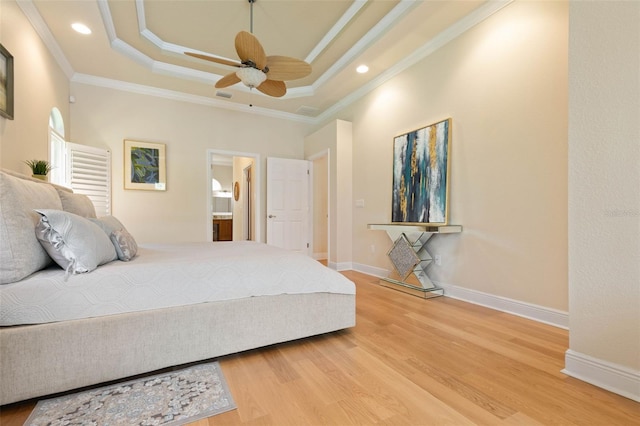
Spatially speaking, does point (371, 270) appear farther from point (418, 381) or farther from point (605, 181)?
point (605, 181)

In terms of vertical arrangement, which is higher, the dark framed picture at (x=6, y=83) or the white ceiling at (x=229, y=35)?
the white ceiling at (x=229, y=35)

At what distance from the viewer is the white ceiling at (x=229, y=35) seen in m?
2.96

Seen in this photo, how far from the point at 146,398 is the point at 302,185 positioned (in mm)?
4686

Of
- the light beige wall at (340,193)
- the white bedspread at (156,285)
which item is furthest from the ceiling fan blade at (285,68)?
the light beige wall at (340,193)

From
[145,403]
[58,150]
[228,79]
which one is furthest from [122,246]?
[58,150]

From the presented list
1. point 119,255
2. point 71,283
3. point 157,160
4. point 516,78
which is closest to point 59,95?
point 157,160

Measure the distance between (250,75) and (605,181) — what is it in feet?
9.15

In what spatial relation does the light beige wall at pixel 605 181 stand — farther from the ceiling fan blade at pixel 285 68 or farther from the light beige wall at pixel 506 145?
the ceiling fan blade at pixel 285 68

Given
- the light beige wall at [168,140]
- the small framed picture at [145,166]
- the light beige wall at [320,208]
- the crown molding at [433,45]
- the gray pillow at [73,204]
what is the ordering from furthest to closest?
the light beige wall at [320,208]
the small framed picture at [145,166]
the light beige wall at [168,140]
the crown molding at [433,45]
the gray pillow at [73,204]

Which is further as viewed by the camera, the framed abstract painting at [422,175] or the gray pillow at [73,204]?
the framed abstract painting at [422,175]

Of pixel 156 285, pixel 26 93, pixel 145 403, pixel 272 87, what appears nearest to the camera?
pixel 145 403

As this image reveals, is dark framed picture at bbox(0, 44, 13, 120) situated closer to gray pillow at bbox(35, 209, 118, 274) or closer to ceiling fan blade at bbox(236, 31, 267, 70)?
gray pillow at bbox(35, 209, 118, 274)

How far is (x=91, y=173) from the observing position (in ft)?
13.2

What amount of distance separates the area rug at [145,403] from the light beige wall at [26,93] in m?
2.23
